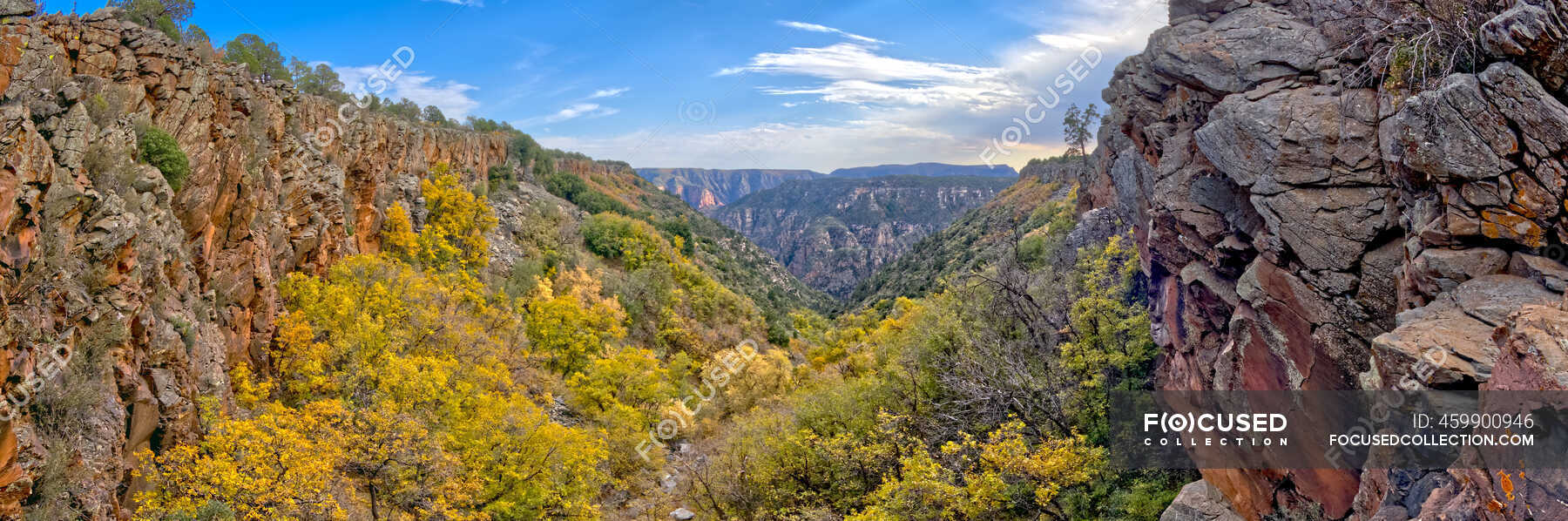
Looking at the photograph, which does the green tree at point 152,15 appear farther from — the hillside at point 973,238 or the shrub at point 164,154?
the hillside at point 973,238

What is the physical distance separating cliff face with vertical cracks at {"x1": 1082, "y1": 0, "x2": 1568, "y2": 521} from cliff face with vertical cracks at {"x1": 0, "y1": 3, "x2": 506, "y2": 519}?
2037cm

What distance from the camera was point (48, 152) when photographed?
42.9ft

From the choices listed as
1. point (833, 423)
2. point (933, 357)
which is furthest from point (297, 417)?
point (933, 357)

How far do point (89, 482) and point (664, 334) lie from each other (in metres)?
40.7

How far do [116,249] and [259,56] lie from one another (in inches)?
1345

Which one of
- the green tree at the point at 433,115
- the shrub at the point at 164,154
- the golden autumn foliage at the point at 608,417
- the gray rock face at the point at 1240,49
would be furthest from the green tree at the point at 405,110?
the gray rock face at the point at 1240,49

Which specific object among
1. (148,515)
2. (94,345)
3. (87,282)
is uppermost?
(87,282)

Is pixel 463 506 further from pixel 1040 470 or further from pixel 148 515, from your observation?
pixel 1040 470

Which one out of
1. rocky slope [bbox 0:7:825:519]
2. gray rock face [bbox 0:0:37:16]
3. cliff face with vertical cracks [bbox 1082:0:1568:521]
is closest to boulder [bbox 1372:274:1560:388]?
cliff face with vertical cracks [bbox 1082:0:1568:521]

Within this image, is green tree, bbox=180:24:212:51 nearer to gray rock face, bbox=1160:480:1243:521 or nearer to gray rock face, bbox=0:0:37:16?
gray rock face, bbox=0:0:37:16

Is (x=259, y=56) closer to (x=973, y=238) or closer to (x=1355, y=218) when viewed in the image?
(x=1355, y=218)

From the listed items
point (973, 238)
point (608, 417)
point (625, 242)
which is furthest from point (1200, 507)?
point (973, 238)

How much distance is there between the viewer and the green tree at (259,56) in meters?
37.5

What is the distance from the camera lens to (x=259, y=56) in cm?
4100
